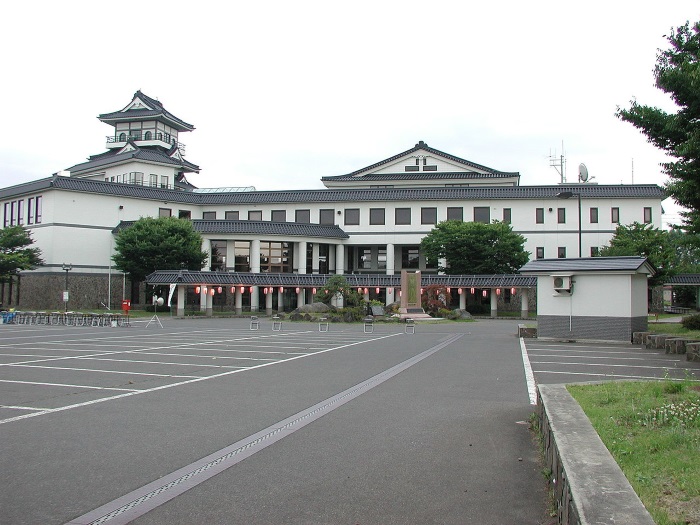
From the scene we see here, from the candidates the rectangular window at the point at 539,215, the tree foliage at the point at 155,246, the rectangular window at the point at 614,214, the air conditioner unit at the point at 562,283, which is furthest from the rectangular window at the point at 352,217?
the air conditioner unit at the point at 562,283

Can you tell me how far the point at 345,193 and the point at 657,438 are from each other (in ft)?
170

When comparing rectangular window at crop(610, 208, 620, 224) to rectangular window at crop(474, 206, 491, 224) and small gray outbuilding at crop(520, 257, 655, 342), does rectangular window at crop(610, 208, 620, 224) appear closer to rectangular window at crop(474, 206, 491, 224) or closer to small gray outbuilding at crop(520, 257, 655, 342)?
rectangular window at crop(474, 206, 491, 224)

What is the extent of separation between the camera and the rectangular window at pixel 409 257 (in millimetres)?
58531

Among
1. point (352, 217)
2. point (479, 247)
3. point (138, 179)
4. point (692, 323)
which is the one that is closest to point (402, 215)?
point (352, 217)

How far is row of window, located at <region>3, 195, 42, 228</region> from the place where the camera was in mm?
49438

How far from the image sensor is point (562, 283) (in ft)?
68.4

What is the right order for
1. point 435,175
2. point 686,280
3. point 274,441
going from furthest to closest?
1. point 435,175
2. point 686,280
3. point 274,441

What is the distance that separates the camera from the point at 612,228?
52.2 metres

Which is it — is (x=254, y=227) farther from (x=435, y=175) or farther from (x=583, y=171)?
(x=583, y=171)

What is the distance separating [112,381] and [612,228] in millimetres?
49009

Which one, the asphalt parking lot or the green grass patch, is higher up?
the green grass patch

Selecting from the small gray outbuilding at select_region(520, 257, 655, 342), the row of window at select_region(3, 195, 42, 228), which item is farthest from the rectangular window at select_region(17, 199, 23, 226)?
the small gray outbuilding at select_region(520, 257, 655, 342)

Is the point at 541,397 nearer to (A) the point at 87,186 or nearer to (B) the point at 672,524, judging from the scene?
(B) the point at 672,524

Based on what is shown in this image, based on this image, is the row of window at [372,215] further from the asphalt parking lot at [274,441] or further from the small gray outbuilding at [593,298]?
the asphalt parking lot at [274,441]
